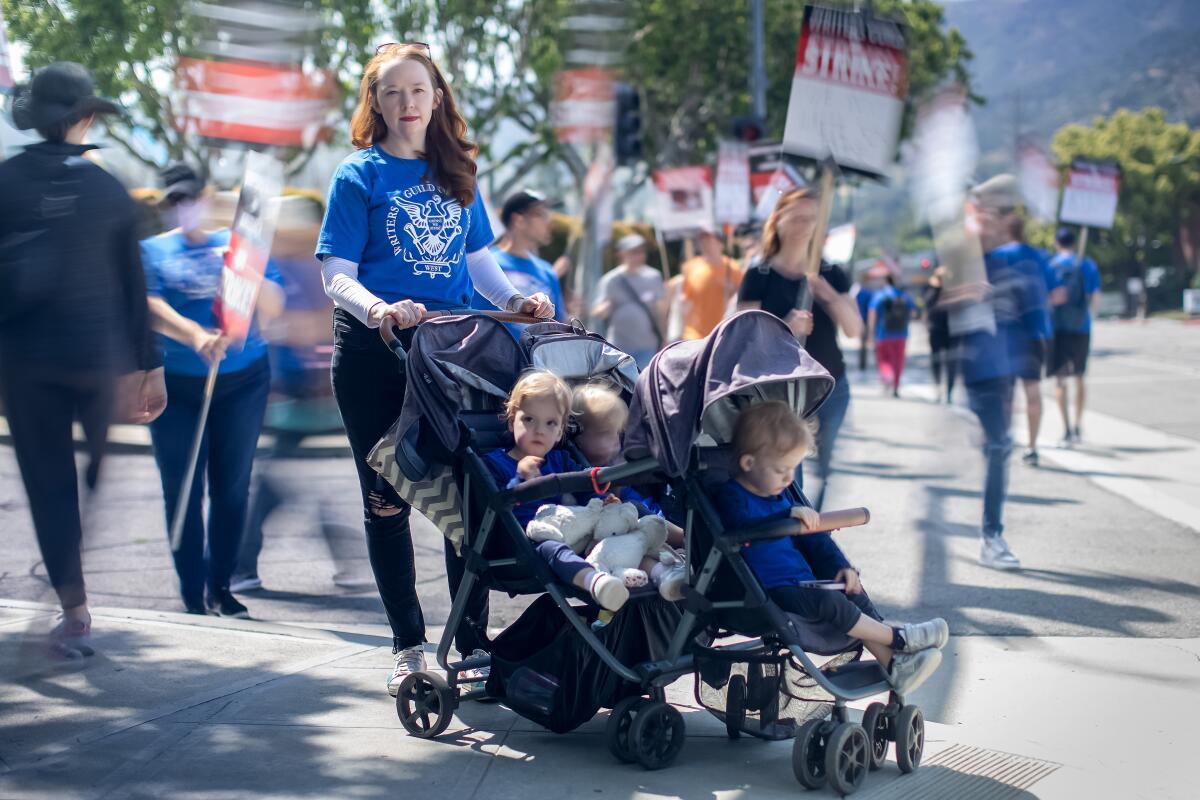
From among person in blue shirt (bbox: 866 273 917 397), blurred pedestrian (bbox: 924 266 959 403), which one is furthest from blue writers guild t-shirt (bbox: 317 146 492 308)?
person in blue shirt (bbox: 866 273 917 397)

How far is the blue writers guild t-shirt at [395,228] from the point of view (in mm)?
4375

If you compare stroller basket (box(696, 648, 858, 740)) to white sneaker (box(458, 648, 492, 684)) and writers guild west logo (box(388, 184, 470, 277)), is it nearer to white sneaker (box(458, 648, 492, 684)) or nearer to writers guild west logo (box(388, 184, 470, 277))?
white sneaker (box(458, 648, 492, 684))

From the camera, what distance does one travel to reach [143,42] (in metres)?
25.8

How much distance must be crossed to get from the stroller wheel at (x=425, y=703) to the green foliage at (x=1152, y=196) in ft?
286

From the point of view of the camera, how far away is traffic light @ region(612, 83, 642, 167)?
16.5 m

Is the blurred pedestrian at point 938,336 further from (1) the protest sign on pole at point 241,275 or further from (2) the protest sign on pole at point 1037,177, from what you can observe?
(1) the protest sign on pole at point 241,275

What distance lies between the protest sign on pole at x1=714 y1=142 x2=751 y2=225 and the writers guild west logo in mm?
12172

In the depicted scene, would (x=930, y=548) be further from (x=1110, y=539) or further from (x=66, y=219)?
(x=66, y=219)

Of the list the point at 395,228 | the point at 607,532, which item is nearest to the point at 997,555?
the point at 607,532

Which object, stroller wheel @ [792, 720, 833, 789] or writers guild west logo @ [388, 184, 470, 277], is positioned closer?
stroller wheel @ [792, 720, 833, 789]

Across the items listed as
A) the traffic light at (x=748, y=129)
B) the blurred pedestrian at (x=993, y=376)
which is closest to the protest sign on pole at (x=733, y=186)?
the traffic light at (x=748, y=129)

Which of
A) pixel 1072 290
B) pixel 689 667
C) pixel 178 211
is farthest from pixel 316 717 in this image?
pixel 1072 290

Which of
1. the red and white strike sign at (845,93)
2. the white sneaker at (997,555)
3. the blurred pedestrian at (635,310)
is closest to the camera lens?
the red and white strike sign at (845,93)

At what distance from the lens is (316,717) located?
4480mm
